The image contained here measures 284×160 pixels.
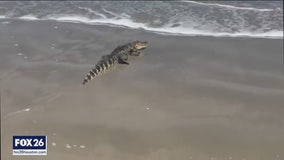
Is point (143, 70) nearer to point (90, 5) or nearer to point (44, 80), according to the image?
point (44, 80)

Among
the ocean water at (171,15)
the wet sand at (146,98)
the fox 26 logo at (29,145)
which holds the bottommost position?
the fox 26 logo at (29,145)

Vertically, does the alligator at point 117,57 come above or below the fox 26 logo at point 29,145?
above

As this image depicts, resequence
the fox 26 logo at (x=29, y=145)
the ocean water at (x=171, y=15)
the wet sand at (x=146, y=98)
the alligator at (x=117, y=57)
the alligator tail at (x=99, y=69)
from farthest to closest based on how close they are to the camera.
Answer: the ocean water at (x=171, y=15)
the alligator at (x=117, y=57)
the alligator tail at (x=99, y=69)
the wet sand at (x=146, y=98)
the fox 26 logo at (x=29, y=145)

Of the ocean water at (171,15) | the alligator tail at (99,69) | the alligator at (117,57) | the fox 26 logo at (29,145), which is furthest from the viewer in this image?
the ocean water at (171,15)

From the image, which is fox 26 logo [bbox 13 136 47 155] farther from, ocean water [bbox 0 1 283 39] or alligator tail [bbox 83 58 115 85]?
ocean water [bbox 0 1 283 39]

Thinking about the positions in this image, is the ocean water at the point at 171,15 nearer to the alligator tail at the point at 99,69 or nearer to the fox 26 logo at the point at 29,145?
the alligator tail at the point at 99,69

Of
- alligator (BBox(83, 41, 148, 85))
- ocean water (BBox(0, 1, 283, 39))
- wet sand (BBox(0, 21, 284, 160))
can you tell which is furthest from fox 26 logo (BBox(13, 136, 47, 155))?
ocean water (BBox(0, 1, 283, 39))

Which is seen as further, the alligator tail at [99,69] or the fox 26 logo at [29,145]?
the alligator tail at [99,69]

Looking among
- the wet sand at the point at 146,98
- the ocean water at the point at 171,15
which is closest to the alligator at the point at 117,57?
the wet sand at the point at 146,98
